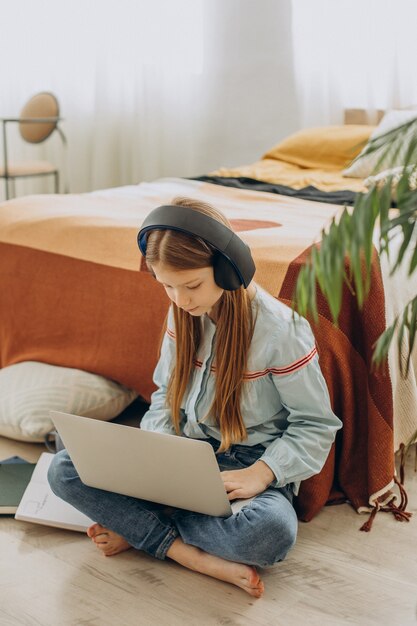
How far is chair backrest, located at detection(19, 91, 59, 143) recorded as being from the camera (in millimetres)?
4055

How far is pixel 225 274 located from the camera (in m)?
1.43

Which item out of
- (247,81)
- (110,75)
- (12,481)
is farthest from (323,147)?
(12,481)

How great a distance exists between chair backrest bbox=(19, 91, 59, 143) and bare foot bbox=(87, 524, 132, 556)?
2.84m

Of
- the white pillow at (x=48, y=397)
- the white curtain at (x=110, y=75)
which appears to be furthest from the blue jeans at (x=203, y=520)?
the white curtain at (x=110, y=75)

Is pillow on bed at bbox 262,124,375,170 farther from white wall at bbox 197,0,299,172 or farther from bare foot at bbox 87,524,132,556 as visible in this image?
bare foot at bbox 87,524,132,556

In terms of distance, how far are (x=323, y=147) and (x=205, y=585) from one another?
2.09 meters

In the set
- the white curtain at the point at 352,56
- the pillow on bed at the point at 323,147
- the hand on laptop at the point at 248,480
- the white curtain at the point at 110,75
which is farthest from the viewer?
the white curtain at the point at 110,75

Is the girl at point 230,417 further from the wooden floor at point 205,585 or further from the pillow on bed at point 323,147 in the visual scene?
the pillow on bed at point 323,147

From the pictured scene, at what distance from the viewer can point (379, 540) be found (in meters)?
1.64

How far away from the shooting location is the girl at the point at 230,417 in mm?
1460

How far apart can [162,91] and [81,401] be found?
8.37ft

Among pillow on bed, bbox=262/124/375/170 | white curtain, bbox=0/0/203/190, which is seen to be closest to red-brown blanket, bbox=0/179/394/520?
pillow on bed, bbox=262/124/375/170

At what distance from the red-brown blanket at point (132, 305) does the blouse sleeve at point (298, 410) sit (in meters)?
0.17

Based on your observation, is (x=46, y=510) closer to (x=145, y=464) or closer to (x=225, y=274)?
(x=145, y=464)
